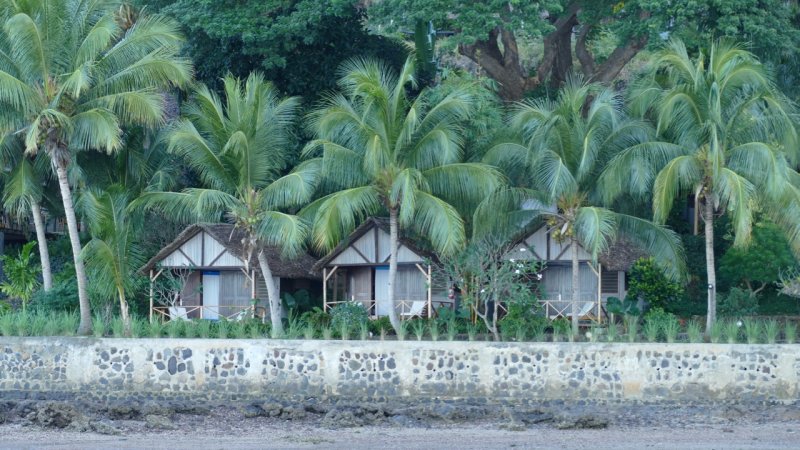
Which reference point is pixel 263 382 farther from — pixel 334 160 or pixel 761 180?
pixel 761 180

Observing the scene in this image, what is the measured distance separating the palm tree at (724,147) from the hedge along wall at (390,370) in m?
1.96

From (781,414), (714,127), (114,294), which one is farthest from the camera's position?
(114,294)

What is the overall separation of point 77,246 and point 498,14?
1226cm

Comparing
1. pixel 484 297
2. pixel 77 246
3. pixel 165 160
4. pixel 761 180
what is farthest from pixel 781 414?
pixel 165 160

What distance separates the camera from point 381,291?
101ft

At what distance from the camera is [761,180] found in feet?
75.0

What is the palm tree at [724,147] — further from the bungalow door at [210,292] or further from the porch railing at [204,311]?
the bungalow door at [210,292]

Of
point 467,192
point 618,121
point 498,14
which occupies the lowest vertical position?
point 467,192

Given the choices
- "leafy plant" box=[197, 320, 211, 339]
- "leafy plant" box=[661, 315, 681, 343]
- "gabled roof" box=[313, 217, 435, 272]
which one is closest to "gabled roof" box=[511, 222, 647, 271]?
"gabled roof" box=[313, 217, 435, 272]

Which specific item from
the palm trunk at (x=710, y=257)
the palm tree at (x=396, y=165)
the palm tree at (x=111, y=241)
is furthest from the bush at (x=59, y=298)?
the palm trunk at (x=710, y=257)

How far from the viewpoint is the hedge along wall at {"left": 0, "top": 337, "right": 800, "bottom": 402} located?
21750mm

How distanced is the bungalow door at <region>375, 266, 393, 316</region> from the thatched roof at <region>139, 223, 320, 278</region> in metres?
1.75

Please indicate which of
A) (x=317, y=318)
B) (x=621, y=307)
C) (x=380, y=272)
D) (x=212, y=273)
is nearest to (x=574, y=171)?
(x=621, y=307)

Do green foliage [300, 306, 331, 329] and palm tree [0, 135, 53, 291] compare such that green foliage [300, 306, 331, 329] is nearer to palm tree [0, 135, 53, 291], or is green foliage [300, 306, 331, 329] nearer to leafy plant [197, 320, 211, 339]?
leafy plant [197, 320, 211, 339]
